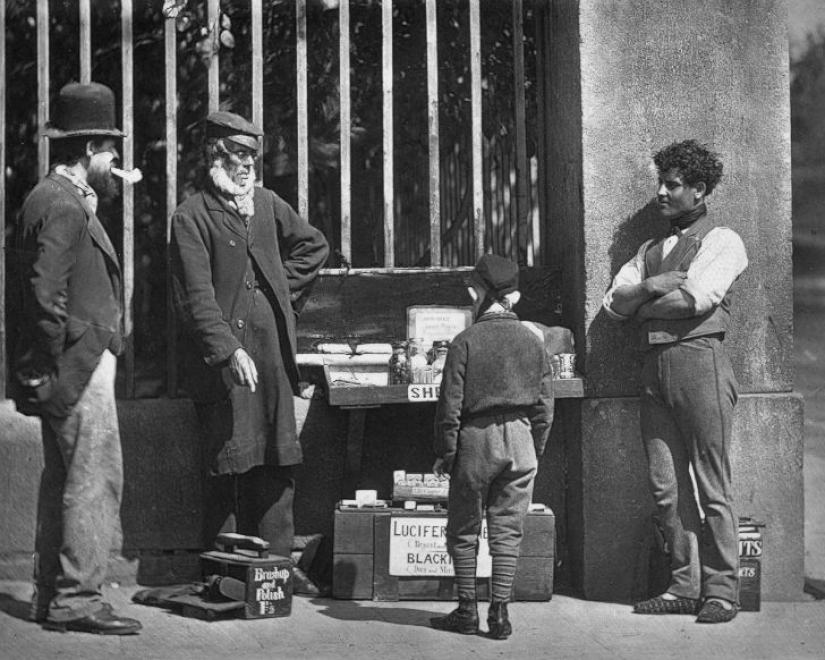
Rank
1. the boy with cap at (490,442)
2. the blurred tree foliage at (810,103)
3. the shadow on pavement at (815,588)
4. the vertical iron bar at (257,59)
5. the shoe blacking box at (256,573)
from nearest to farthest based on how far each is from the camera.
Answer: the boy with cap at (490,442) → the shoe blacking box at (256,573) → the shadow on pavement at (815,588) → the vertical iron bar at (257,59) → the blurred tree foliage at (810,103)

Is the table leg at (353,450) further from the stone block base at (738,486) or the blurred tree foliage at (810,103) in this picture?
the blurred tree foliage at (810,103)

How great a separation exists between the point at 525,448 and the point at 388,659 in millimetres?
1081

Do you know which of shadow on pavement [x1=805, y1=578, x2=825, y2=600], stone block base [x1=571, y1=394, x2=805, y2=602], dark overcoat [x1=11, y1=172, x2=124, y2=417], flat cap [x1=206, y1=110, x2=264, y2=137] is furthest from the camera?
shadow on pavement [x1=805, y1=578, x2=825, y2=600]

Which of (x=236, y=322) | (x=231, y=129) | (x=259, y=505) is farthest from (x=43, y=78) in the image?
(x=259, y=505)

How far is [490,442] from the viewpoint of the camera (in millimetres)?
5879

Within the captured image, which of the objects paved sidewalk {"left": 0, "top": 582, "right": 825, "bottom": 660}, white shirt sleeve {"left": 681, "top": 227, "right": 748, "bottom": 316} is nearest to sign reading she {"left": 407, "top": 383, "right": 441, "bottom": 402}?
paved sidewalk {"left": 0, "top": 582, "right": 825, "bottom": 660}

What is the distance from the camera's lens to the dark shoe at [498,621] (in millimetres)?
5801

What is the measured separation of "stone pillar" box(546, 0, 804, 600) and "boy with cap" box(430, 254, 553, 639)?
38.9 inches

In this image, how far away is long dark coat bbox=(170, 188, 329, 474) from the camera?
6371mm

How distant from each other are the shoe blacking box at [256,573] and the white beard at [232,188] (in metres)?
1.53

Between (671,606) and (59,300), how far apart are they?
122 inches

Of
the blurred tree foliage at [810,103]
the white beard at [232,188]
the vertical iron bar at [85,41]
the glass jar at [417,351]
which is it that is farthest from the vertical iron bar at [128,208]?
the blurred tree foliage at [810,103]

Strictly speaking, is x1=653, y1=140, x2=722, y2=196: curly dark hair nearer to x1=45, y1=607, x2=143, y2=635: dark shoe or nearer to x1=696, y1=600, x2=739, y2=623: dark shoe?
x1=696, y1=600, x2=739, y2=623: dark shoe

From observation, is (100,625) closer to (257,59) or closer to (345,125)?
(345,125)
